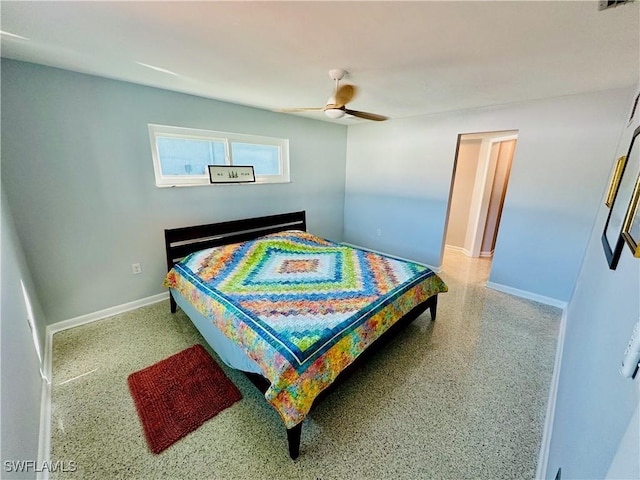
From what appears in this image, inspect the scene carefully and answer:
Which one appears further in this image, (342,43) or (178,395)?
(178,395)

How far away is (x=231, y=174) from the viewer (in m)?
3.33

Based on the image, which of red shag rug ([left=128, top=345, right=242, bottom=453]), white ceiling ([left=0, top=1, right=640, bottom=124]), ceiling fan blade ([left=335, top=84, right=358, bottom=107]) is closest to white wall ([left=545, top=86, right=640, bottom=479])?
white ceiling ([left=0, top=1, right=640, bottom=124])

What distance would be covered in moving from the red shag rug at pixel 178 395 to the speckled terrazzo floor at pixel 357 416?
6 centimetres

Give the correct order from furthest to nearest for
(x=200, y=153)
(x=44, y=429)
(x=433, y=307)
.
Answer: (x=200, y=153) → (x=433, y=307) → (x=44, y=429)

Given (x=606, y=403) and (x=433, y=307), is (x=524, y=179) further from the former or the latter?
(x=606, y=403)

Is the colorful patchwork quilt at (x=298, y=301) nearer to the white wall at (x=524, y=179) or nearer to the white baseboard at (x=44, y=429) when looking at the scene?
the white baseboard at (x=44, y=429)

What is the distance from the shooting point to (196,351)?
2223mm

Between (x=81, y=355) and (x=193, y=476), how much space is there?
1590 millimetres

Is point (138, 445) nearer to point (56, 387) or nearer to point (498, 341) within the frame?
point (56, 387)

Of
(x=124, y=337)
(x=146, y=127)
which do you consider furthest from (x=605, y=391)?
(x=146, y=127)

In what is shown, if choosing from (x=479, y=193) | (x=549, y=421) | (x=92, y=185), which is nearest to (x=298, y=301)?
(x=549, y=421)

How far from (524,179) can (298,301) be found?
3014mm

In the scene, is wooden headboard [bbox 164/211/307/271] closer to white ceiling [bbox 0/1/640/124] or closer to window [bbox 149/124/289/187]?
window [bbox 149/124/289/187]

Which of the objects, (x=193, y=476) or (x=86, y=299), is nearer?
(x=193, y=476)
